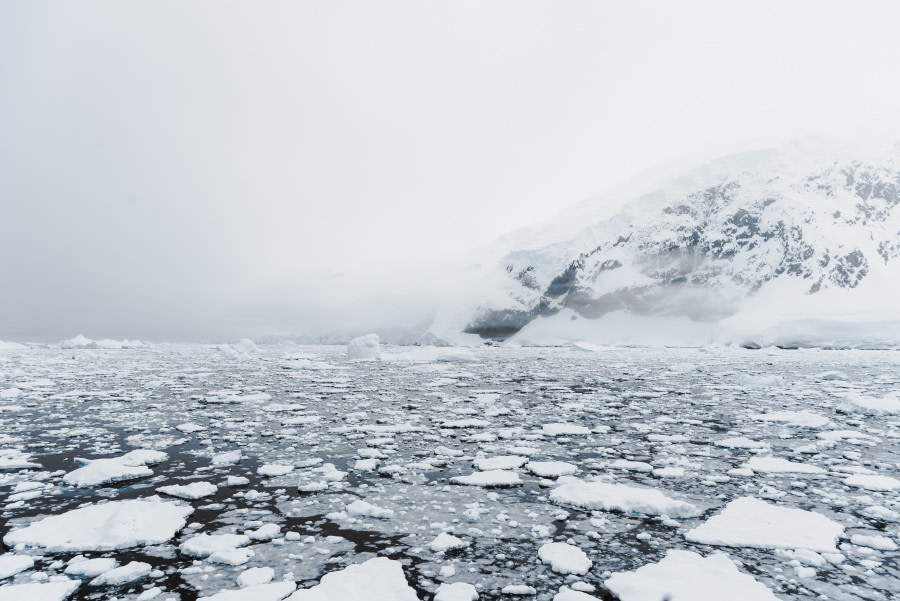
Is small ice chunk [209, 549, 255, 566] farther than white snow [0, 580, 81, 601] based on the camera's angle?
Yes

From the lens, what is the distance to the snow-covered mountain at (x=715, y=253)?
143 m

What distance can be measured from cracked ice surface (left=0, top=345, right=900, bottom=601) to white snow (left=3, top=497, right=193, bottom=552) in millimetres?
26

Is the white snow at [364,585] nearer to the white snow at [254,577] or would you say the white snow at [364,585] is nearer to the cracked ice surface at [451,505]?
the cracked ice surface at [451,505]

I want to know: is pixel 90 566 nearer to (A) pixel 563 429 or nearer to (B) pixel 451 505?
(B) pixel 451 505

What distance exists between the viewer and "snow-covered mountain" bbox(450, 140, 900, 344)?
14288cm

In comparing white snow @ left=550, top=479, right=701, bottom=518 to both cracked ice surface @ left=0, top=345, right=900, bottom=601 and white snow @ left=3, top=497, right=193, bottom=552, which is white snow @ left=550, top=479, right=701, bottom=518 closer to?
cracked ice surface @ left=0, top=345, right=900, bottom=601

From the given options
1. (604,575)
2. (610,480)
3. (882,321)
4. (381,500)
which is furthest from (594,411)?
(882,321)

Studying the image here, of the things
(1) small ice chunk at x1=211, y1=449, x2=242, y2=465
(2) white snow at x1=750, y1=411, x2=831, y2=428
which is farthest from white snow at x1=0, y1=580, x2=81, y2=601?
(2) white snow at x1=750, y1=411, x2=831, y2=428

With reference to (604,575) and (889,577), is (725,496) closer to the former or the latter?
(889,577)

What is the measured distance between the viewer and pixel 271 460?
7.66 meters

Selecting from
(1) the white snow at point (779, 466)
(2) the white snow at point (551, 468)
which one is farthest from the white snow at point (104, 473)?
(1) the white snow at point (779, 466)

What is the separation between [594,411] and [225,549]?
9.96 m

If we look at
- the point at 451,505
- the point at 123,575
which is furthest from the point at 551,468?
the point at 123,575

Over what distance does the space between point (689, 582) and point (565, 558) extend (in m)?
0.98
